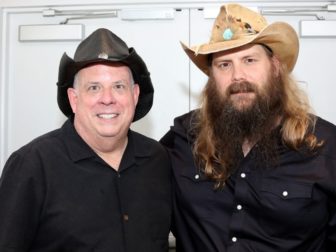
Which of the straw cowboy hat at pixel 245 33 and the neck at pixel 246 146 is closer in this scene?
the straw cowboy hat at pixel 245 33

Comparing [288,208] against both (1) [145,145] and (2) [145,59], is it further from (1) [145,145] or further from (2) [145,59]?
(2) [145,59]

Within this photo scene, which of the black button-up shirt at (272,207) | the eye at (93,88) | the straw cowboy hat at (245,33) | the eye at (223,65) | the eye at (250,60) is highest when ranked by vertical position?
the straw cowboy hat at (245,33)

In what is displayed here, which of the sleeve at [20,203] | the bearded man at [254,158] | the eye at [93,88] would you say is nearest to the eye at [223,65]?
the bearded man at [254,158]

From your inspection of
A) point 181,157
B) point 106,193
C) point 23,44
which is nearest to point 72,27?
point 23,44

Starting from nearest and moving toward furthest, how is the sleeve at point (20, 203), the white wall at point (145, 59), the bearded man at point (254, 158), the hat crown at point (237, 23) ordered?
the sleeve at point (20, 203) < the bearded man at point (254, 158) < the hat crown at point (237, 23) < the white wall at point (145, 59)

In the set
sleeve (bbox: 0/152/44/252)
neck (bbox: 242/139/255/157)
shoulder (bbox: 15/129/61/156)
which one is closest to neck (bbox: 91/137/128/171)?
shoulder (bbox: 15/129/61/156)

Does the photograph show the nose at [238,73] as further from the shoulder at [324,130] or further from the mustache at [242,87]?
the shoulder at [324,130]

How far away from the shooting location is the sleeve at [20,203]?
1.34 meters

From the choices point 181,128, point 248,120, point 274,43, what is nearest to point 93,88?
point 181,128

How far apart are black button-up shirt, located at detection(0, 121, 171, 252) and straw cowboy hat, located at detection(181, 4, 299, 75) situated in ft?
1.86

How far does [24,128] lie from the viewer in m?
2.52

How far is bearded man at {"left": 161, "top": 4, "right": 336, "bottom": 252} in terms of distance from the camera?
1.55 m

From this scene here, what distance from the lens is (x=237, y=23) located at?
1.68m

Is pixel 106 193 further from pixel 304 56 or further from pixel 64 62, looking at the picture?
pixel 304 56
